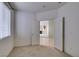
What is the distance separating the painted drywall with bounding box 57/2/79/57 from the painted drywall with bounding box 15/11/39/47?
8.36 ft

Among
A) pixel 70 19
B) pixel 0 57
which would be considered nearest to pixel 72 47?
pixel 70 19

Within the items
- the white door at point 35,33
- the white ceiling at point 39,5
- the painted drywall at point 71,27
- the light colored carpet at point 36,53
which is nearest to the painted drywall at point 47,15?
the white door at point 35,33

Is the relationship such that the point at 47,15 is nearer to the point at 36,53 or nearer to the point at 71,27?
the point at 71,27

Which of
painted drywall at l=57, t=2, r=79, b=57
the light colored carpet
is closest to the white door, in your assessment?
the light colored carpet

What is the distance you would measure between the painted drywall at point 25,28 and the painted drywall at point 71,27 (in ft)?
8.36

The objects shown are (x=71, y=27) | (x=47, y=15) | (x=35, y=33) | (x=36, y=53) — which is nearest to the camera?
(x=71, y=27)

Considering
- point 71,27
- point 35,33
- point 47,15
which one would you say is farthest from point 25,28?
point 71,27

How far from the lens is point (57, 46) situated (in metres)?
6.36

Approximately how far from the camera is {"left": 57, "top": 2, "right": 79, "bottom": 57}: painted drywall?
14.4 ft

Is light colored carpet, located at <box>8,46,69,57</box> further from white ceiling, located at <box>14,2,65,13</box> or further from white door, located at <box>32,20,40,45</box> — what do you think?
white ceiling, located at <box>14,2,65,13</box>

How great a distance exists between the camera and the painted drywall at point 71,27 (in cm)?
439

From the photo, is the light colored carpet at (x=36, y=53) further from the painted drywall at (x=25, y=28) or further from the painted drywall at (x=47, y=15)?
the painted drywall at (x=47, y=15)

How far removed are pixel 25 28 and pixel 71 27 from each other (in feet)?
11.5

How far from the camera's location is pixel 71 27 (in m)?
4.81
